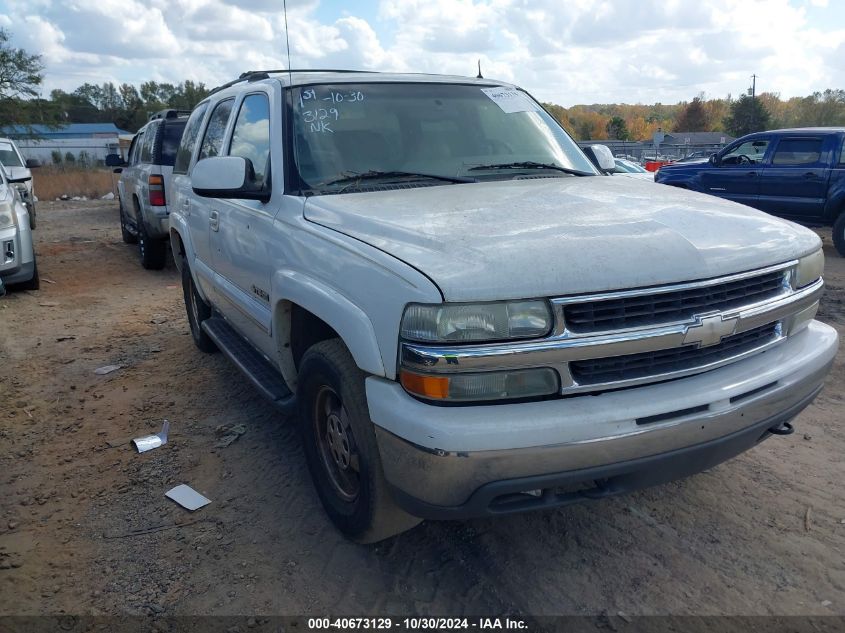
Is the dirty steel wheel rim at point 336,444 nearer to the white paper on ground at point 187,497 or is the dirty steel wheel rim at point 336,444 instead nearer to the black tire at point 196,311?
the white paper on ground at point 187,497

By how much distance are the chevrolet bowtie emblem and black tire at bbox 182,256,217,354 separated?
3.91m

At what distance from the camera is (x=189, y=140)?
527 cm

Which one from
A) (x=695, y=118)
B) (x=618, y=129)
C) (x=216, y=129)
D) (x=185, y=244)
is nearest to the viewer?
(x=216, y=129)

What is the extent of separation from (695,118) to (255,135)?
95.3 meters

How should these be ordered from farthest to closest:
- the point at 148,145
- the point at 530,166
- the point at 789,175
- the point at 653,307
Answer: the point at 789,175 → the point at 148,145 → the point at 530,166 → the point at 653,307

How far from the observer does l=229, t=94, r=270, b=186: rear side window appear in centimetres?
354

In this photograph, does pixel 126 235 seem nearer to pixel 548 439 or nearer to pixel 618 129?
pixel 548 439

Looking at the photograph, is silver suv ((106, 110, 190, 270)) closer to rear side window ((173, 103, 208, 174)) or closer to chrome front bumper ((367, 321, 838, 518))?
rear side window ((173, 103, 208, 174))

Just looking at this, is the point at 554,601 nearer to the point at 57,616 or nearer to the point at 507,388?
the point at 507,388

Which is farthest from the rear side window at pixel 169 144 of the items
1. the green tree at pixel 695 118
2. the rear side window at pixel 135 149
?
the green tree at pixel 695 118

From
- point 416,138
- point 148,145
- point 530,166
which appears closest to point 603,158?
point 530,166

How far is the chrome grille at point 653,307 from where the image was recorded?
7.25 feet

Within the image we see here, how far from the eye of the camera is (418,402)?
2213mm

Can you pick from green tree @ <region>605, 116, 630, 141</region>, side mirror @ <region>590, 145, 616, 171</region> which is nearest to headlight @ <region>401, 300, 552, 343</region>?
side mirror @ <region>590, 145, 616, 171</region>
